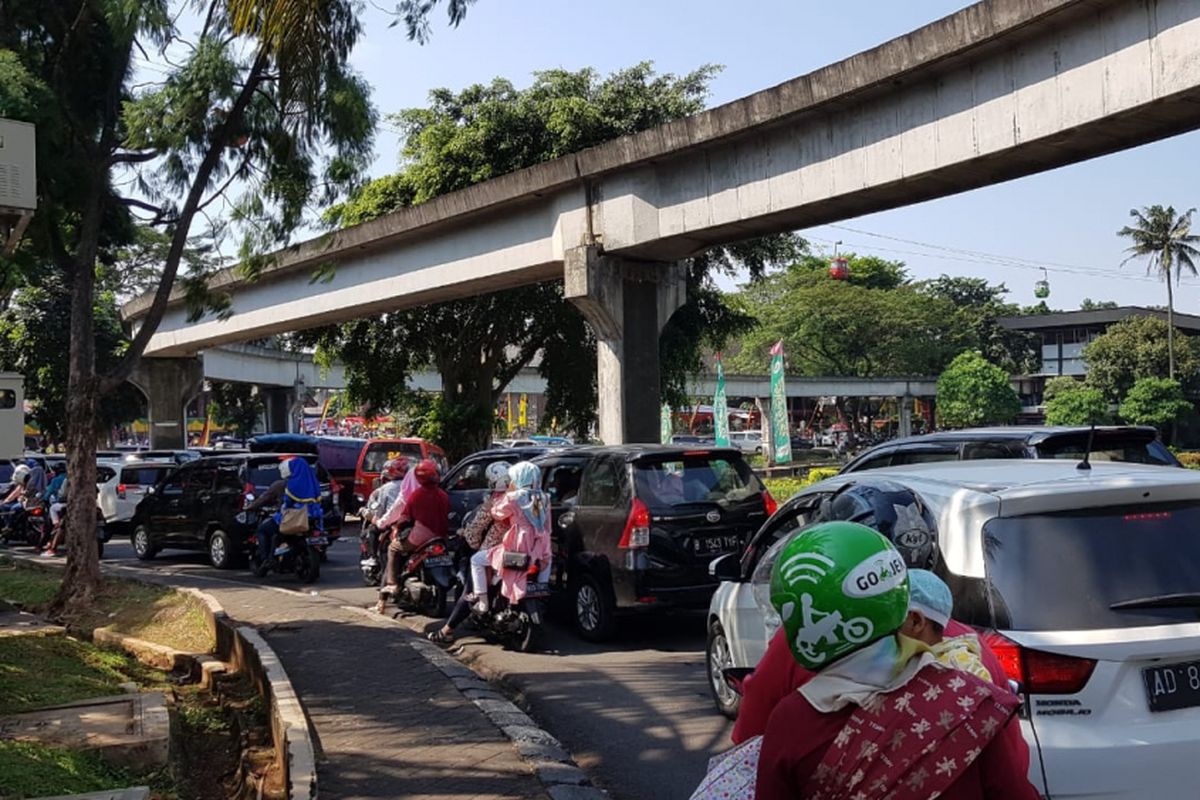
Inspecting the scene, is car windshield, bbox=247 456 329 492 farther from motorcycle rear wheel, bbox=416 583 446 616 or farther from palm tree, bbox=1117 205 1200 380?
palm tree, bbox=1117 205 1200 380

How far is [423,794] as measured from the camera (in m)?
5.71

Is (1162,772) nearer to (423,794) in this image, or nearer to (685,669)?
(423,794)

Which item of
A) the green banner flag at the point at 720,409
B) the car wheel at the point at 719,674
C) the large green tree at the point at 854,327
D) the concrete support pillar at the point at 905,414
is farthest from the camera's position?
the concrete support pillar at the point at 905,414

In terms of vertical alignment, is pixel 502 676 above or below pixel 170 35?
below

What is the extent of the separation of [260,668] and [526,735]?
2598 millimetres

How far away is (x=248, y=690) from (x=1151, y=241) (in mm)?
65339

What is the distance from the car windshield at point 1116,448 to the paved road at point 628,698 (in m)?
3.23

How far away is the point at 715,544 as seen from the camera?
9547 mm

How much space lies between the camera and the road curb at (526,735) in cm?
580

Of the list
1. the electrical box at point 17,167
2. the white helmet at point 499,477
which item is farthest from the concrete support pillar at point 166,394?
the white helmet at point 499,477

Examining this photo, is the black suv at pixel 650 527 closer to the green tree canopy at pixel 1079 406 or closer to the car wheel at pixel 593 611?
the car wheel at pixel 593 611

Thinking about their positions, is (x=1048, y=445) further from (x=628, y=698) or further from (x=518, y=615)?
(x=518, y=615)

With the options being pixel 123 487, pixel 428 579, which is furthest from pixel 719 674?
pixel 123 487

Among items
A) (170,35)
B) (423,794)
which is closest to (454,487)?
(170,35)
